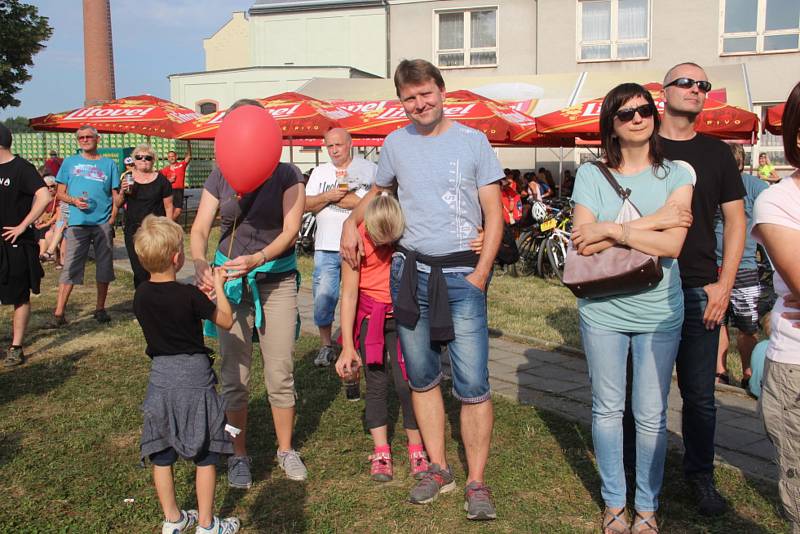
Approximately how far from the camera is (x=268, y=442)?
188 inches

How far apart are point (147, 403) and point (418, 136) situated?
1.75 metres

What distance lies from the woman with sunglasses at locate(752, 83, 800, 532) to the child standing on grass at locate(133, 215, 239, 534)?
223 cm

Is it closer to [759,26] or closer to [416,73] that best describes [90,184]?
[416,73]

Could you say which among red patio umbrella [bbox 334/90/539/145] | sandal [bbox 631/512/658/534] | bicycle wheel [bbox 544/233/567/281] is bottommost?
sandal [bbox 631/512/658/534]

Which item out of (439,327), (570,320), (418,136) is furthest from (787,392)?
(570,320)

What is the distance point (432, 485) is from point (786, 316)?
2097 mm

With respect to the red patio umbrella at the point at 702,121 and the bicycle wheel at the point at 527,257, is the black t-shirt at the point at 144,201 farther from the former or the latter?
the bicycle wheel at the point at 527,257

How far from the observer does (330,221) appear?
6.45m

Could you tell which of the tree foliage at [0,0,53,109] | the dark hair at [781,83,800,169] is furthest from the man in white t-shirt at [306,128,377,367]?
the tree foliage at [0,0,53,109]

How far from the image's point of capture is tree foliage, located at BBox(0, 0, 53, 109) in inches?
1052

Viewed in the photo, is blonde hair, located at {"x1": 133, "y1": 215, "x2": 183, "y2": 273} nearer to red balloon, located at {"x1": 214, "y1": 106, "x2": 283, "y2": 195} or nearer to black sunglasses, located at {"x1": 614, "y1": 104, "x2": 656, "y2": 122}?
red balloon, located at {"x1": 214, "y1": 106, "x2": 283, "y2": 195}

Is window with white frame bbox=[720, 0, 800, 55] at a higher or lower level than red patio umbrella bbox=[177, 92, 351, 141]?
higher

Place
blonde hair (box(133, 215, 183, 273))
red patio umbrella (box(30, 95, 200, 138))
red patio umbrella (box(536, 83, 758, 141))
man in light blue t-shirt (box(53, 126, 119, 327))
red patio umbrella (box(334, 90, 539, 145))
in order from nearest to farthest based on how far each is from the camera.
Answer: blonde hair (box(133, 215, 183, 273))
man in light blue t-shirt (box(53, 126, 119, 327))
red patio umbrella (box(536, 83, 758, 141))
red patio umbrella (box(334, 90, 539, 145))
red patio umbrella (box(30, 95, 200, 138))

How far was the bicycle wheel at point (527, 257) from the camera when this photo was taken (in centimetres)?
1228
